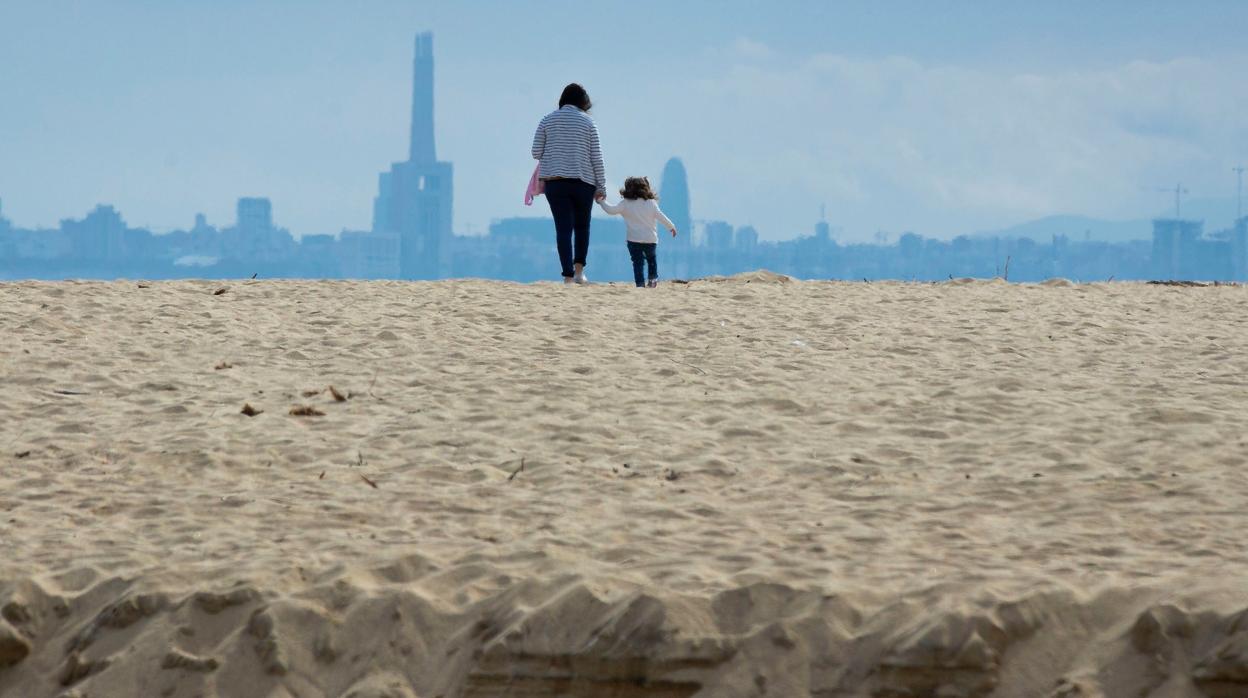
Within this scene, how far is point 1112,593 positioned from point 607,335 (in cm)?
651

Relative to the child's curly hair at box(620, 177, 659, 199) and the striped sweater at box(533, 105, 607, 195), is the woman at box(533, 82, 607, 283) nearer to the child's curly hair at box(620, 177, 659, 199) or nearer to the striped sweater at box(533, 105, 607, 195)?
the striped sweater at box(533, 105, 607, 195)

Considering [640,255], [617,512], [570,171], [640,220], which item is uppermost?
[570,171]

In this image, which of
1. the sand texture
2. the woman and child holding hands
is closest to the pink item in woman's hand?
the woman and child holding hands

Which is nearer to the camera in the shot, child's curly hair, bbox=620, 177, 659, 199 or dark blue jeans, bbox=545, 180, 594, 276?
dark blue jeans, bbox=545, 180, 594, 276

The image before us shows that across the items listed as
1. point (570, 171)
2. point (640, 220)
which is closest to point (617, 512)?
point (570, 171)

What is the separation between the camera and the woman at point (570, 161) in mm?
14625

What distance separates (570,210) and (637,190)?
1520 millimetres

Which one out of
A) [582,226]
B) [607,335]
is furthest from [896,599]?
[582,226]

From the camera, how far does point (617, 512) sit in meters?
7.29

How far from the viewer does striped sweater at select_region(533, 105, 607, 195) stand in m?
14.6

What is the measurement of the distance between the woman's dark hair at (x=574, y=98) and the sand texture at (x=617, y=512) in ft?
10.7

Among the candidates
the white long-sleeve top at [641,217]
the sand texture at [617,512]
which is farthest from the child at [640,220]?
the sand texture at [617,512]

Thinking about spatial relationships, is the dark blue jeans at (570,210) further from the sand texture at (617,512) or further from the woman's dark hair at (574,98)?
the sand texture at (617,512)

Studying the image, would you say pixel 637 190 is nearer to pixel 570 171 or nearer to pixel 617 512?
pixel 570 171
